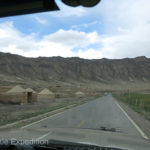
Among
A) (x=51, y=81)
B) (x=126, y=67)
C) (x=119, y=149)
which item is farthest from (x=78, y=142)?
(x=126, y=67)

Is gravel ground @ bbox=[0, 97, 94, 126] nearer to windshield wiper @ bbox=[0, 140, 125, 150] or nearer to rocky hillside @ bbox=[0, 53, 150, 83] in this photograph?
windshield wiper @ bbox=[0, 140, 125, 150]

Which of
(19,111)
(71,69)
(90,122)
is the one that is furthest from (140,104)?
(71,69)

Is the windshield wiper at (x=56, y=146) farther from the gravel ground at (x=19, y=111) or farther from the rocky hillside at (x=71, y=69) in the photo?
the rocky hillside at (x=71, y=69)

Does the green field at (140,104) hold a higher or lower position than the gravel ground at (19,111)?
lower

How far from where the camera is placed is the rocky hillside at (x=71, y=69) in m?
142

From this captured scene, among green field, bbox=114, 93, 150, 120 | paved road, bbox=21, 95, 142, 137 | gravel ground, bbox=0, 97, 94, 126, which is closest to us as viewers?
paved road, bbox=21, 95, 142, 137

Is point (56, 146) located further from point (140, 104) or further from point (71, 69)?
point (71, 69)

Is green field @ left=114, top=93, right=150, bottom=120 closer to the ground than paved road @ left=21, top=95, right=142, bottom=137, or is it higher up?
closer to the ground

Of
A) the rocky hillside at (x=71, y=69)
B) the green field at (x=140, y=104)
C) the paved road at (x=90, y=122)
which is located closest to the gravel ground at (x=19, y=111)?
the paved road at (x=90, y=122)

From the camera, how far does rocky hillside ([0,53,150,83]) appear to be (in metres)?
142

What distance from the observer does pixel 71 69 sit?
573 ft

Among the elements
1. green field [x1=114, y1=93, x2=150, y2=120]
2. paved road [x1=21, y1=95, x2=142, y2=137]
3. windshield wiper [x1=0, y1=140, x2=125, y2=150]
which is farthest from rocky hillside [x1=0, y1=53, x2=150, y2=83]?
windshield wiper [x1=0, y1=140, x2=125, y2=150]

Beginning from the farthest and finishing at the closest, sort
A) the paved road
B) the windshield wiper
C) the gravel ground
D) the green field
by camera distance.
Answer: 1. the green field
2. the gravel ground
3. the paved road
4. the windshield wiper

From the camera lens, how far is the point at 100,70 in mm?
181875
